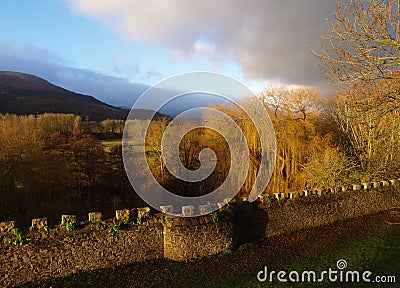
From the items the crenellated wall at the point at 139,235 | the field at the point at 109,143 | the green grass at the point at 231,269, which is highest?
the field at the point at 109,143

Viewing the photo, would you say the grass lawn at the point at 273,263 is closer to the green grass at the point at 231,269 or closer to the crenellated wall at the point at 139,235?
the green grass at the point at 231,269

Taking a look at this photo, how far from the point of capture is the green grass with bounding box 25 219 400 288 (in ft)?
26.0

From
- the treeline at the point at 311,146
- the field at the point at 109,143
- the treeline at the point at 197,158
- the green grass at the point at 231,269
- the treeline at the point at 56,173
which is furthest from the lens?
the field at the point at 109,143

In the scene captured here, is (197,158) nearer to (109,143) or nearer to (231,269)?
(109,143)

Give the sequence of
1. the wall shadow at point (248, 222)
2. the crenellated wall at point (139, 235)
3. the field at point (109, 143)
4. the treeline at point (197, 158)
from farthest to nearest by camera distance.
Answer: the field at point (109, 143) < the treeline at point (197, 158) < the wall shadow at point (248, 222) < the crenellated wall at point (139, 235)

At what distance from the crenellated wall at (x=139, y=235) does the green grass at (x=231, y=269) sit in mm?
292

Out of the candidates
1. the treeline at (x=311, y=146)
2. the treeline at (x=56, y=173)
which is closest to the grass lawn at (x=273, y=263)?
the treeline at (x=311, y=146)

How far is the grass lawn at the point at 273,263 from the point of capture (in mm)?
7969

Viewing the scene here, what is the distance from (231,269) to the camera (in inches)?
344

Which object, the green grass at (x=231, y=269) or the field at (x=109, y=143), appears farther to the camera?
the field at (x=109, y=143)

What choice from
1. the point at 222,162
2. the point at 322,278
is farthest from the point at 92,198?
the point at 322,278

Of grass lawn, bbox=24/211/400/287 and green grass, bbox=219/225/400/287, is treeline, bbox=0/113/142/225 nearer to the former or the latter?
grass lawn, bbox=24/211/400/287

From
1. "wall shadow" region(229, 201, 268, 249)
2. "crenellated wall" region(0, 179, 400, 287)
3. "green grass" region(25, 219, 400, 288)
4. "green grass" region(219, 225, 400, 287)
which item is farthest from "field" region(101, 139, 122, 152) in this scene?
"green grass" region(219, 225, 400, 287)

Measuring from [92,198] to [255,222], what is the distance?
17586 millimetres
